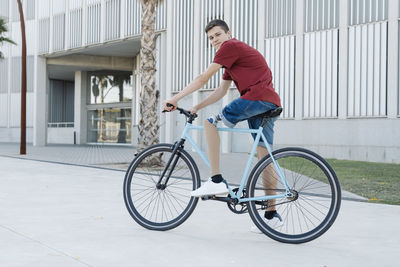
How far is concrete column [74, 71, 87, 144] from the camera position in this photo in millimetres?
37938

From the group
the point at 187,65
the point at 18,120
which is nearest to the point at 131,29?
the point at 187,65

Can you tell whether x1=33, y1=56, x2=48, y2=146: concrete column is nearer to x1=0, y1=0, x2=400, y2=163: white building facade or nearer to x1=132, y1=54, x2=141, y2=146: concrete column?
x1=0, y1=0, x2=400, y2=163: white building facade

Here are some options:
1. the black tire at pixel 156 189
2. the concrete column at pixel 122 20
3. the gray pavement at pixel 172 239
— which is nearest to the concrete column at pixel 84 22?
the concrete column at pixel 122 20

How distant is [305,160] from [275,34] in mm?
17140

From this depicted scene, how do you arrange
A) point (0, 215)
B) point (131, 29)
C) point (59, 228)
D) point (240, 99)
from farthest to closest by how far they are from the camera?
point (131, 29), point (0, 215), point (59, 228), point (240, 99)

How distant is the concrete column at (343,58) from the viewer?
18203mm

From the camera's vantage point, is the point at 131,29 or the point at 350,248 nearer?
the point at 350,248

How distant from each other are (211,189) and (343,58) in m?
15.2

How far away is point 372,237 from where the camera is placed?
4.36 metres

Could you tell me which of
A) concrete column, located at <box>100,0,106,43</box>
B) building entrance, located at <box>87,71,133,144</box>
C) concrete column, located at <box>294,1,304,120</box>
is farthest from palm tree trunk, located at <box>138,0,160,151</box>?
building entrance, located at <box>87,71,133,144</box>

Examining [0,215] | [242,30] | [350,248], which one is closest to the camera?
[350,248]

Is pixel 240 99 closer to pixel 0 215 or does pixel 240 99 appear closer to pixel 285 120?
pixel 0 215

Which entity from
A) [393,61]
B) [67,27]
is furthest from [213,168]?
[67,27]

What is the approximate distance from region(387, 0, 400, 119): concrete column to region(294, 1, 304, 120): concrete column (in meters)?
3.54
